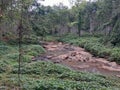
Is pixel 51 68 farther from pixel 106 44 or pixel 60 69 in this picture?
pixel 106 44

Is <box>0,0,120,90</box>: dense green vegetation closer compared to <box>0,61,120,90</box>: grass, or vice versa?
<box>0,0,120,90</box>: dense green vegetation

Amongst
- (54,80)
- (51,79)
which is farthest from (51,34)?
(54,80)

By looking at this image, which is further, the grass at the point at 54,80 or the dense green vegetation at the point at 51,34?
the grass at the point at 54,80

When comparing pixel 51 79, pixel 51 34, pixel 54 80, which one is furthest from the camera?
pixel 51 34

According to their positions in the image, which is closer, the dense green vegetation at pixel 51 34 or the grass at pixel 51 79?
the dense green vegetation at pixel 51 34

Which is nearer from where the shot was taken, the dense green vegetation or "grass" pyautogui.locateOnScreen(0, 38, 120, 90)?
the dense green vegetation

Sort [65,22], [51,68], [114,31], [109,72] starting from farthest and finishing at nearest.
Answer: [65,22] → [114,31] → [109,72] → [51,68]

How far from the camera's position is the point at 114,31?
30.5 meters

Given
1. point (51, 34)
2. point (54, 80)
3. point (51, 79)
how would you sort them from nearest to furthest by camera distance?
point (54, 80), point (51, 79), point (51, 34)

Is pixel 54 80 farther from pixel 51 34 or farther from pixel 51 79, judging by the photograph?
pixel 51 34

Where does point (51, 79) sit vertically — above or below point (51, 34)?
above

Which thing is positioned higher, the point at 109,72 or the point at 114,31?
the point at 114,31

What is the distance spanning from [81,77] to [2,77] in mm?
4484

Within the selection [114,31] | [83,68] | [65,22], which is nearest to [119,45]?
[114,31]
